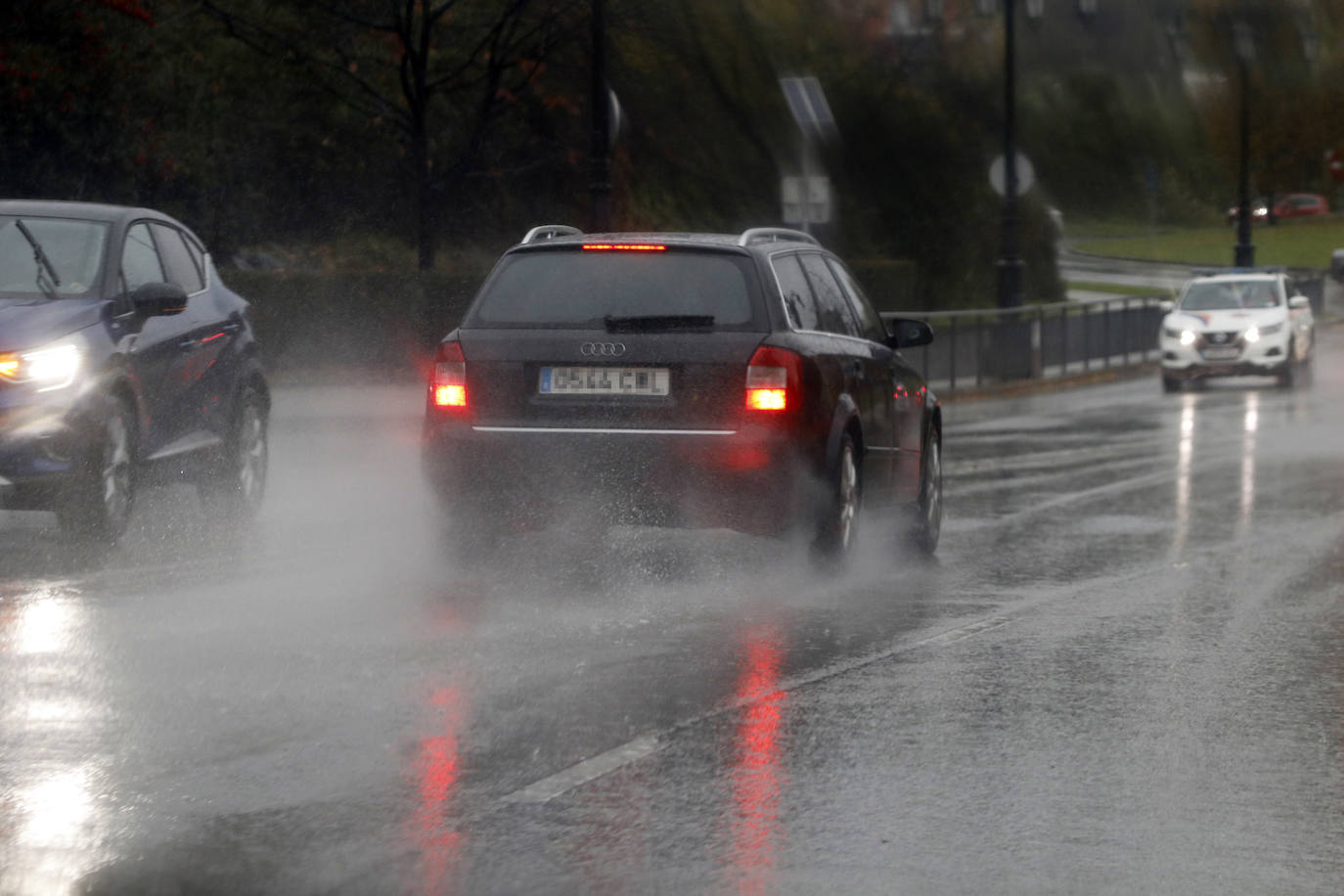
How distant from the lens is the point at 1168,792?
6.23 m

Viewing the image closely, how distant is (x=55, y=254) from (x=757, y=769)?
6.55 m

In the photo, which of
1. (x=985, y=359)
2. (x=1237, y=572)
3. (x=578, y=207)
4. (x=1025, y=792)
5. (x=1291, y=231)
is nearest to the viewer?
(x=1025, y=792)

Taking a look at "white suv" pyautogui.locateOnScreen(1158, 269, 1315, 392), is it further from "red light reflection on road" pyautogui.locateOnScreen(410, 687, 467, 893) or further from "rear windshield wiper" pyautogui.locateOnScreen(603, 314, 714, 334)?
"red light reflection on road" pyautogui.locateOnScreen(410, 687, 467, 893)

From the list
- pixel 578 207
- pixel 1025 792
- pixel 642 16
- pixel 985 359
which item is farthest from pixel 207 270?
pixel 578 207

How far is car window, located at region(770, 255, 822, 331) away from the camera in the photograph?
10.7 meters

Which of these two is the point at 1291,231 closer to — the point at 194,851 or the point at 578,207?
the point at 578,207

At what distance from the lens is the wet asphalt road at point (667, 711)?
17.9 ft

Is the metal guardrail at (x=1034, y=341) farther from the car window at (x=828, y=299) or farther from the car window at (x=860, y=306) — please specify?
the car window at (x=828, y=299)

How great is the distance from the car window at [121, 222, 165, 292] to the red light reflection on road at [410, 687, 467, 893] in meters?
5.04

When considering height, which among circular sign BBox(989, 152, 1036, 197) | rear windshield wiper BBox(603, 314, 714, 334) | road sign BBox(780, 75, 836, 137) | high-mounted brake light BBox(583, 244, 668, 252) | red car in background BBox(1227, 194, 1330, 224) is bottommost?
rear windshield wiper BBox(603, 314, 714, 334)

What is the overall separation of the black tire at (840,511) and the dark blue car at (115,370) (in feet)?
11.3

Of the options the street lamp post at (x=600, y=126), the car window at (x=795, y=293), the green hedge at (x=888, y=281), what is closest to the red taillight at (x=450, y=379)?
the car window at (x=795, y=293)

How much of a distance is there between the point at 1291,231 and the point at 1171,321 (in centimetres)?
6677

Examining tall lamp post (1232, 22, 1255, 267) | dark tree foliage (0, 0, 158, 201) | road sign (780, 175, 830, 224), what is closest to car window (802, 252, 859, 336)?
road sign (780, 175, 830, 224)
